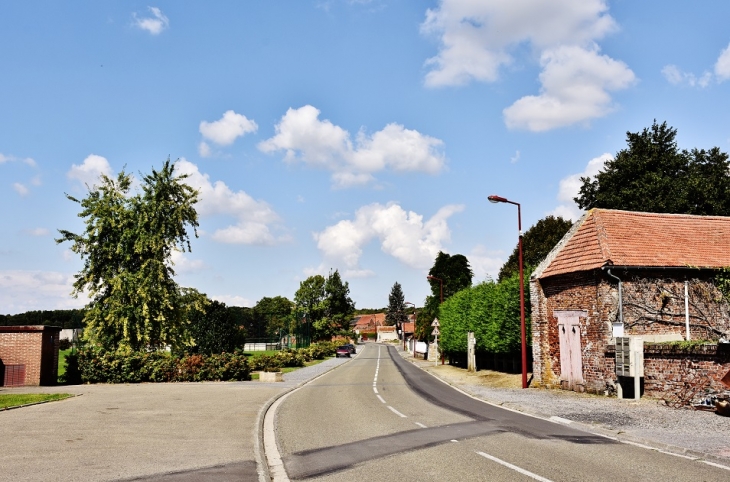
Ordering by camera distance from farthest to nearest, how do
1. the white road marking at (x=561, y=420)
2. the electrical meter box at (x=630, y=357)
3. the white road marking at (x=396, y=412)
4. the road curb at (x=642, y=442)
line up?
1. the electrical meter box at (x=630, y=357)
2. the white road marking at (x=396, y=412)
3. the white road marking at (x=561, y=420)
4. the road curb at (x=642, y=442)

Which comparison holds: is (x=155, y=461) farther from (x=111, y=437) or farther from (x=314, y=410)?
(x=314, y=410)

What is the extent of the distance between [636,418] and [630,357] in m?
4.26

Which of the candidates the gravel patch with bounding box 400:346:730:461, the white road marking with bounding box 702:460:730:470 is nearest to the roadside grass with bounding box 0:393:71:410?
the gravel patch with bounding box 400:346:730:461

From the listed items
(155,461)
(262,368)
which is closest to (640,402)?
(155,461)

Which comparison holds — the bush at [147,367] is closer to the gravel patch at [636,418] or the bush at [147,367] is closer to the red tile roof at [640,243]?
the gravel patch at [636,418]

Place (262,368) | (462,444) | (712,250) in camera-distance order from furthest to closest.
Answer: (262,368), (712,250), (462,444)

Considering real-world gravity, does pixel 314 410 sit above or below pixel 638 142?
below

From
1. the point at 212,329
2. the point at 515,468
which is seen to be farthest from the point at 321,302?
the point at 515,468

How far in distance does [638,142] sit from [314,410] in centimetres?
4145

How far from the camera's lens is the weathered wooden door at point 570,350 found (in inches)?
858

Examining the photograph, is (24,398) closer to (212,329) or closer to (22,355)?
(22,355)

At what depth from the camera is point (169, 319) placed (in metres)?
35.0

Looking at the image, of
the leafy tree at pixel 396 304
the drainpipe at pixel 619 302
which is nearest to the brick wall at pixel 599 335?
the drainpipe at pixel 619 302

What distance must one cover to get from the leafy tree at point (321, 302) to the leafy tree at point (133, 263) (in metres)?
56.6
